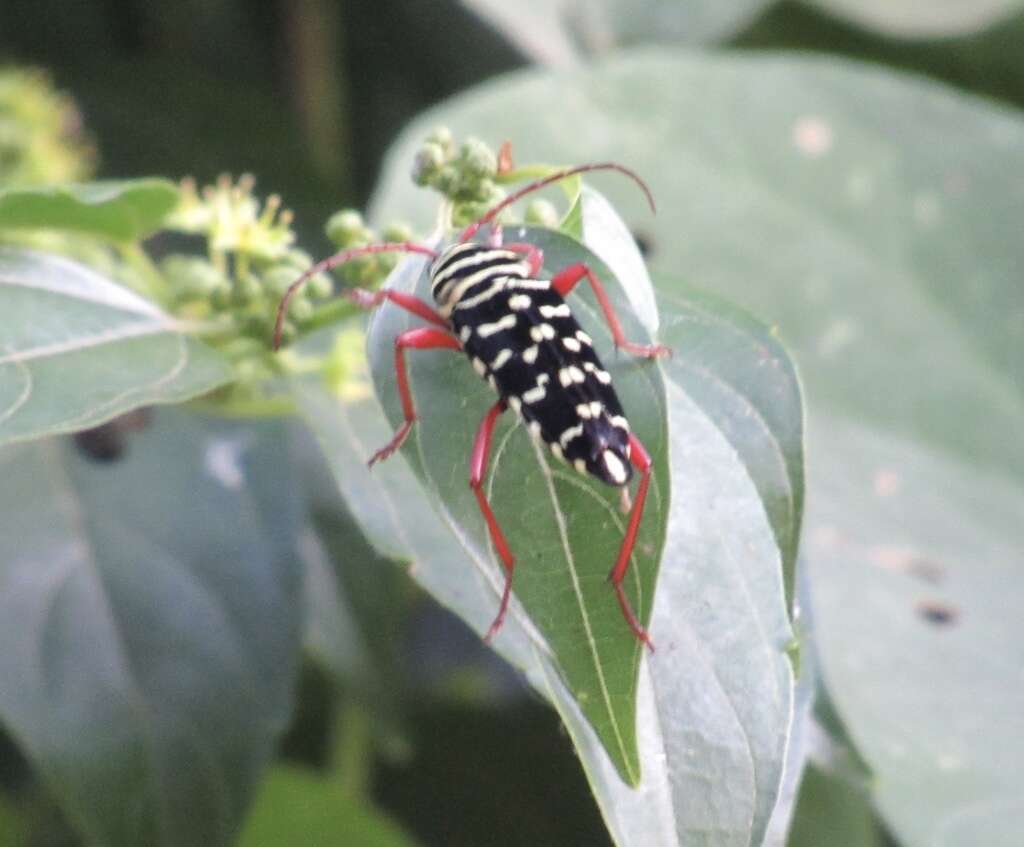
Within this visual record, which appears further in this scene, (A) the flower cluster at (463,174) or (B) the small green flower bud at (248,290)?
(B) the small green flower bud at (248,290)

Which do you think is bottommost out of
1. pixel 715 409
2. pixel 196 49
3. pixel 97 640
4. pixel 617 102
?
pixel 715 409

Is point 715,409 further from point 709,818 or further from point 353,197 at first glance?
point 353,197

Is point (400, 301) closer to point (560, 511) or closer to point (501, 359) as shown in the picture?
point (501, 359)

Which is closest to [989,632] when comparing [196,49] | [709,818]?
[709,818]

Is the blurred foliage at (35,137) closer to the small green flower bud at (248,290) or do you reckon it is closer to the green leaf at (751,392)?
the small green flower bud at (248,290)

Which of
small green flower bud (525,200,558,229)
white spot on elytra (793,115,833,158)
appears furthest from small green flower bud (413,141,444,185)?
white spot on elytra (793,115,833,158)

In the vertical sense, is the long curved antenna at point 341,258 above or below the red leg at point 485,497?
above

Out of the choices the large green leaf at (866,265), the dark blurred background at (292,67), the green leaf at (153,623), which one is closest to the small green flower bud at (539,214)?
the large green leaf at (866,265)
